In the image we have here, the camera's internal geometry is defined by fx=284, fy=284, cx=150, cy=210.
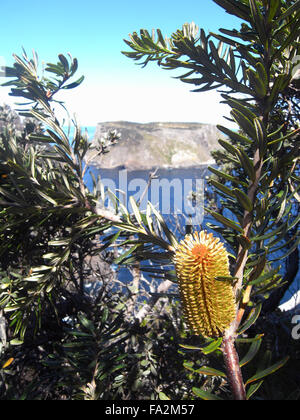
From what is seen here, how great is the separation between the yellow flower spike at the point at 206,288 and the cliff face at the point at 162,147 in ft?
219

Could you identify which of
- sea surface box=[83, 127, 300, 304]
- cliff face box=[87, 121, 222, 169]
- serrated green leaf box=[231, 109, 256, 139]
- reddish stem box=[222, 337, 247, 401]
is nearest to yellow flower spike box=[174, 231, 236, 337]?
reddish stem box=[222, 337, 247, 401]

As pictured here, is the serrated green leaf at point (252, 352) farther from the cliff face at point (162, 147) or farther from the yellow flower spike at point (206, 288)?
the cliff face at point (162, 147)

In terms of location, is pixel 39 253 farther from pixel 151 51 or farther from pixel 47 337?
pixel 151 51

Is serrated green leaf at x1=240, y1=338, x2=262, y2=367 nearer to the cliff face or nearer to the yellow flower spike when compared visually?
the yellow flower spike

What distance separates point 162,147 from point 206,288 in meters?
73.4

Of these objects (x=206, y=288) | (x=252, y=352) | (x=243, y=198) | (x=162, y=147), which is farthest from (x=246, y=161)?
(x=162, y=147)

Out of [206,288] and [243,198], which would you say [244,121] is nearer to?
[243,198]

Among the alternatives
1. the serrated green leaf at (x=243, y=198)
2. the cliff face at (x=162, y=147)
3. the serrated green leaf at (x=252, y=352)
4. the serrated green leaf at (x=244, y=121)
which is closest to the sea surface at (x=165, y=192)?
the serrated green leaf at (x=243, y=198)

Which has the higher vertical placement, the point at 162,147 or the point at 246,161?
the point at 162,147

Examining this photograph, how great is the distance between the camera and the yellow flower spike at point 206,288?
78cm

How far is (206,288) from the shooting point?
78 centimetres

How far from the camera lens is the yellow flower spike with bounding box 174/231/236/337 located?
0.78m
